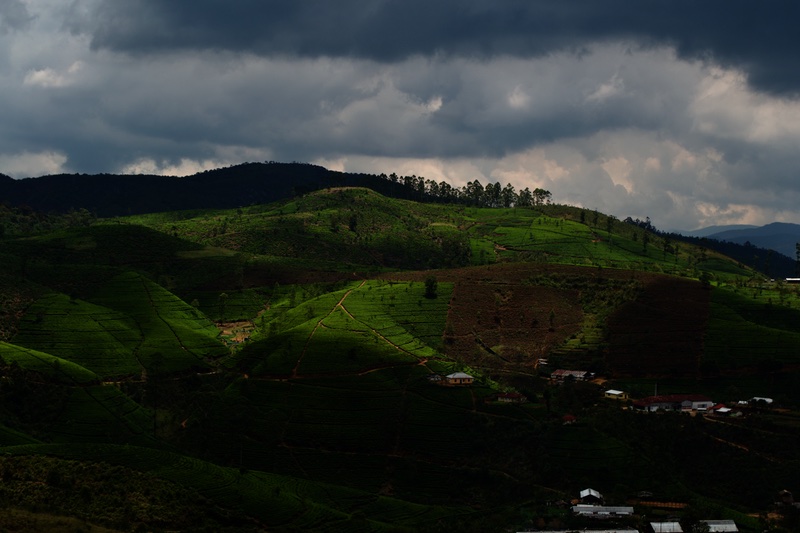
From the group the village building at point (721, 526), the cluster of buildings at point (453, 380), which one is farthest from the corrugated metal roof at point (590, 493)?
the cluster of buildings at point (453, 380)

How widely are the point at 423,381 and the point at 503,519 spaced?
32.9m

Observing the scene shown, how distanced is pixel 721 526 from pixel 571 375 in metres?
43.1

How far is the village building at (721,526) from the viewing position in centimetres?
7475

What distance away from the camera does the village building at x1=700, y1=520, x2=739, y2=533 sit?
74.8m

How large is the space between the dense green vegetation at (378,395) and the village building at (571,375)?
2329mm

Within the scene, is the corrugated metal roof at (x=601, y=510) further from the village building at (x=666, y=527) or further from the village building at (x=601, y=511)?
the village building at (x=666, y=527)

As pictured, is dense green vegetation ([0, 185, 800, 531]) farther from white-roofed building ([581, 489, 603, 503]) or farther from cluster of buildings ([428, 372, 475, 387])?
white-roofed building ([581, 489, 603, 503])

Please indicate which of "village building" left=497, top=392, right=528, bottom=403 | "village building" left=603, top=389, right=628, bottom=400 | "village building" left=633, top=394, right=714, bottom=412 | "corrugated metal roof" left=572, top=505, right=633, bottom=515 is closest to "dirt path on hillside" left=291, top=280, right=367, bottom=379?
"village building" left=497, top=392, right=528, bottom=403

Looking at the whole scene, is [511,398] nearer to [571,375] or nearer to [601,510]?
[571,375]

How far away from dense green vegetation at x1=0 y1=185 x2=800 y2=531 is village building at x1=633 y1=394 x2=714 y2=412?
11.5ft

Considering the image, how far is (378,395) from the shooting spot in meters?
106

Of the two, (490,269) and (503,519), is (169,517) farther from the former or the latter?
(490,269)

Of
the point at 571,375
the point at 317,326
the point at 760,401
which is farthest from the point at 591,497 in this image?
the point at 317,326

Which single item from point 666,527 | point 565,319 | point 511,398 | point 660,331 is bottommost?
point 666,527
